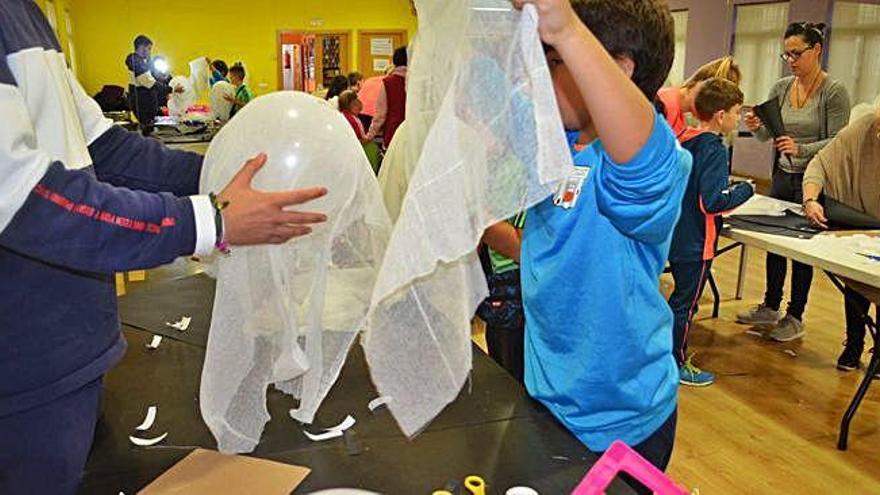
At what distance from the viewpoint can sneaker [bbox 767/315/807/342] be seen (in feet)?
12.2

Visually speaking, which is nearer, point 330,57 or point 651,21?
point 651,21

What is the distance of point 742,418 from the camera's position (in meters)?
2.91

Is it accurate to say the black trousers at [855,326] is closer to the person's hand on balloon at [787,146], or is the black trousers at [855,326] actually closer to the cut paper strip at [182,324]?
the person's hand on balloon at [787,146]

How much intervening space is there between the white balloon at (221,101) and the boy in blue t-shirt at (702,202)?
5479 mm

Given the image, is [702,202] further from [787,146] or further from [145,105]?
[145,105]

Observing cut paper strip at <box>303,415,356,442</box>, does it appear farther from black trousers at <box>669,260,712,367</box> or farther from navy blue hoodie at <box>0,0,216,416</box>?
black trousers at <box>669,260,712,367</box>

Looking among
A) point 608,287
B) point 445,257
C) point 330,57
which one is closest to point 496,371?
point 608,287

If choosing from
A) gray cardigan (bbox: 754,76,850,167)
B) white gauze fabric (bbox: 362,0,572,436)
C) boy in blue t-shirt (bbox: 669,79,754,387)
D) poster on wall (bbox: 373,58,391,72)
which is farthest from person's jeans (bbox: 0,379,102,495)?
poster on wall (bbox: 373,58,391,72)

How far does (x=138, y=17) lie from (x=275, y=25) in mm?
2311

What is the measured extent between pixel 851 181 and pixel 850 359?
0.82 metres

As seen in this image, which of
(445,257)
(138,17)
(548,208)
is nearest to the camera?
(445,257)

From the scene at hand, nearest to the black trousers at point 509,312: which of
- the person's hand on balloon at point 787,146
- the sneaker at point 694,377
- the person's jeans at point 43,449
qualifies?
the person's jeans at point 43,449

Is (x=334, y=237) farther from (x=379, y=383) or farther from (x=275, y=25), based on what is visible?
(x=275, y=25)

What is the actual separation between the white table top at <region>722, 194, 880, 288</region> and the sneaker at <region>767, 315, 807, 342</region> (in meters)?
0.89
